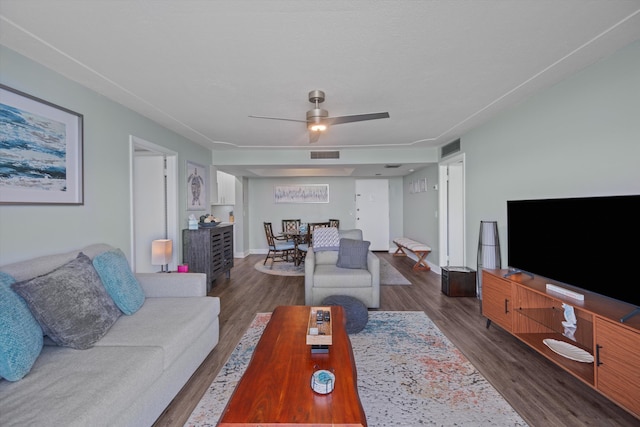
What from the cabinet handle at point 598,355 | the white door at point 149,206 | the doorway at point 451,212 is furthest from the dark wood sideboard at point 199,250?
the cabinet handle at point 598,355

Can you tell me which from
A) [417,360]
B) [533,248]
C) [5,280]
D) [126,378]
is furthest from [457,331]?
[5,280]

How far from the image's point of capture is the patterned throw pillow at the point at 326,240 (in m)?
4.06

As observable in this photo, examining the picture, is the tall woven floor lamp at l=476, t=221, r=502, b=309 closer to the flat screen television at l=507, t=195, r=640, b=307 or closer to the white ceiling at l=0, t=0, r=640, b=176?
the flat screen television at l=507, t=195, r=640, b=307

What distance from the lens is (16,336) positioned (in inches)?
54.1

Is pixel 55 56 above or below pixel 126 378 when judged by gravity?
above

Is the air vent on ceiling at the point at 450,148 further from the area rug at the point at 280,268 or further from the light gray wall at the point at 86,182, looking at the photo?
the light gray wall at the point at 86,182

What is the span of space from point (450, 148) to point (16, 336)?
524 cm

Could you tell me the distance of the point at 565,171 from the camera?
8.14 ft

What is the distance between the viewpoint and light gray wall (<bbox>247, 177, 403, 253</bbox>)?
7.80 m

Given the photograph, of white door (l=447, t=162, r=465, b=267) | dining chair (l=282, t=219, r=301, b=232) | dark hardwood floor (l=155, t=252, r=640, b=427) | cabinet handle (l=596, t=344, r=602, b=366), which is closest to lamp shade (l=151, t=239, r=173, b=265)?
dark hardwood floor (l=155, t=252, r=640, b=427)

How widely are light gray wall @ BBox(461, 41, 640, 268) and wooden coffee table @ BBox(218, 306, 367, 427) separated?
198cm

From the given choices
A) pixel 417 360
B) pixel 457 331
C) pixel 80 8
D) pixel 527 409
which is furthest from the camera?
pixel 457 331

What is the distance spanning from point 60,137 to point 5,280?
4.18 feet

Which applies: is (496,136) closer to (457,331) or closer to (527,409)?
(457,331)
